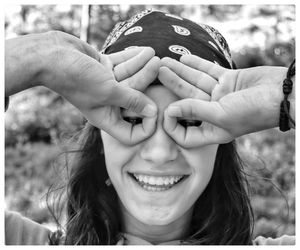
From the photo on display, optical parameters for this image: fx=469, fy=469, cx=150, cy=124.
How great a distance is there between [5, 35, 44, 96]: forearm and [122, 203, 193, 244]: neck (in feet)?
2.41

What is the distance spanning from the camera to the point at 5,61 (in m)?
1.44

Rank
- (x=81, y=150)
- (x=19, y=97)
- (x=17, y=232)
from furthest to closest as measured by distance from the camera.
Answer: (x=19, y=97) → (x=81, y=150) → (x=17, y=232)

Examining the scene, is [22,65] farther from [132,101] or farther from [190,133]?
[190,133]

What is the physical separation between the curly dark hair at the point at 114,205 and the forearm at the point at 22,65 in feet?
1.98

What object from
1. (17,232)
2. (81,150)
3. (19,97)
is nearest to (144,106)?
(81,150)

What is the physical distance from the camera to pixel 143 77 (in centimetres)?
151

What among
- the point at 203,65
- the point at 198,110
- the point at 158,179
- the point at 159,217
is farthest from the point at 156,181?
the point at 203,65

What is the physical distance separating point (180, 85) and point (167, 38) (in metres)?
0.22

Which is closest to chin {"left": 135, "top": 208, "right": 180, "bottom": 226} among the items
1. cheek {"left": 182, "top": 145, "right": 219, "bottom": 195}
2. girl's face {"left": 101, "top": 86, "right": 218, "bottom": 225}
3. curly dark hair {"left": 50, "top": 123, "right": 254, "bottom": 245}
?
girl's face {"left": 101, "top": 86, "right": 218, "bottom": 225}

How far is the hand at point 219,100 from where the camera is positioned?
144 centimetres

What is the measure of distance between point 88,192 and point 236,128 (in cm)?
79

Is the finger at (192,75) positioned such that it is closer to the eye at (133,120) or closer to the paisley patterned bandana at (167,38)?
the paisley patterned bandana at (167,38)

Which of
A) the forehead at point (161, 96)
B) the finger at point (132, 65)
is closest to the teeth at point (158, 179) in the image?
the forehead at point (161, 96)

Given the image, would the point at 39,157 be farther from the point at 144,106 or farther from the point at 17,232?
the point at 144,106
